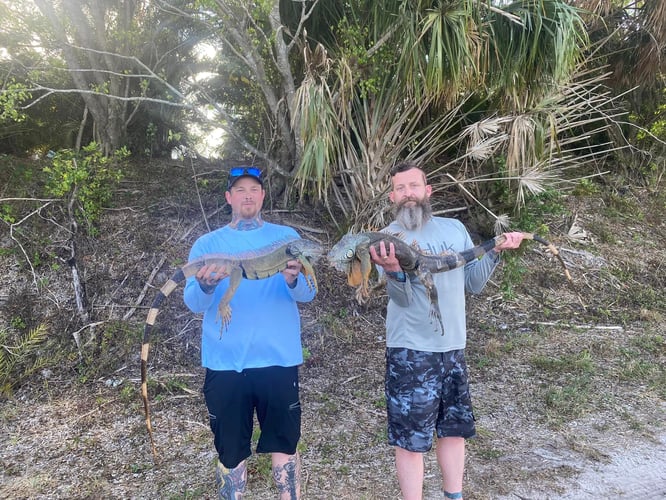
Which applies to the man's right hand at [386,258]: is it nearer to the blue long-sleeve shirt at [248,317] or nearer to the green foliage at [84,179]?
the blue long-sleeve shirt at [248,317]

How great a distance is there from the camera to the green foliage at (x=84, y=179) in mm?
5914

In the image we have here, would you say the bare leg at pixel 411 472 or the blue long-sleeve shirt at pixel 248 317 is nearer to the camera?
the blue long-sleeve shirt at pixel 248 317

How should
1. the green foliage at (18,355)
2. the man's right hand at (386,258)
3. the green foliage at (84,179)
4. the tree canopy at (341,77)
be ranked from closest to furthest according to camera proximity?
the man's right hand at (386,258), the green foliage at (18,355), the tree canopy at (341,77), the green foliage at (84,179)

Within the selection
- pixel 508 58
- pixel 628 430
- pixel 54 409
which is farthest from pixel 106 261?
pixel 628 430

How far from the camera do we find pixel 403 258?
2611 mm

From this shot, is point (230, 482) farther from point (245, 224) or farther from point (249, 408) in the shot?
point (245, 224)

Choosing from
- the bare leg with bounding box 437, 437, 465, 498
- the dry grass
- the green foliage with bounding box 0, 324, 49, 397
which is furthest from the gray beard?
the green foliage with bounding box 0, 324, 49, 397

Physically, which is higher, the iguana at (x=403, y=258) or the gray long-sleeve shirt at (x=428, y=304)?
the iguana at (x=403, y=258)

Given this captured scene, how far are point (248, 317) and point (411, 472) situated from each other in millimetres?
1361

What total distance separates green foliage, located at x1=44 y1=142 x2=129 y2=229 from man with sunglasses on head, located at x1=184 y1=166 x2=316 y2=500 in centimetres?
439

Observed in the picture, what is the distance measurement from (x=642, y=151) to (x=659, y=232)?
1974 millimetres

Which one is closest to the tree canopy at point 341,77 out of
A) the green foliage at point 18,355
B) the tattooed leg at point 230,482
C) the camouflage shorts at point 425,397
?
the green foliage at point 18,355

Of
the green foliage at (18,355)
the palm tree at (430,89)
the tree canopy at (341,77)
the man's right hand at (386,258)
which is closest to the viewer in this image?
the man's right hand at (386,258)

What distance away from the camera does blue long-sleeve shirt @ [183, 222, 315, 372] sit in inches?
99.4
